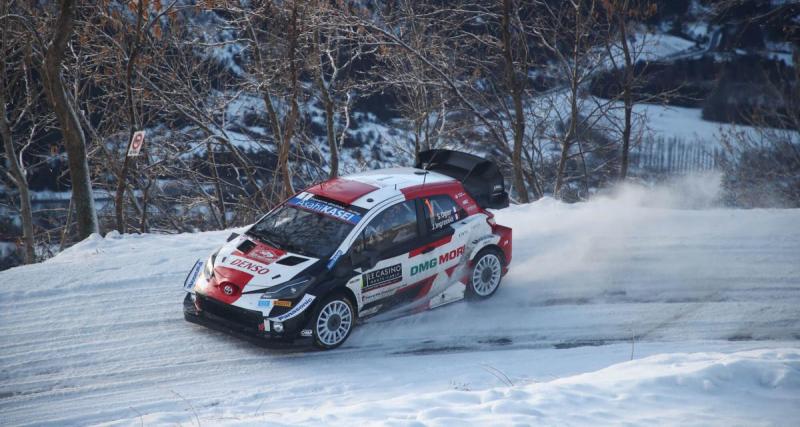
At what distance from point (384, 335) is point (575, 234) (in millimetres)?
4431

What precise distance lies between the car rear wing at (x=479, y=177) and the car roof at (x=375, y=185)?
656 millimetres

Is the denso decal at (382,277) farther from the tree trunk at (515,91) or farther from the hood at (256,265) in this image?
the tree trunk at (515,91)

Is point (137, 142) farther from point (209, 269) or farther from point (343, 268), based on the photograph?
point (343, 268)

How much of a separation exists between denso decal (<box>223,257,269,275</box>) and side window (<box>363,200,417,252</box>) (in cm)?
115

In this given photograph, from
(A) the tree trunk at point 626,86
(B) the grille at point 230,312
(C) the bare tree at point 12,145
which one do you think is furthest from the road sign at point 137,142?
(A) the tree trunk at point 626,86

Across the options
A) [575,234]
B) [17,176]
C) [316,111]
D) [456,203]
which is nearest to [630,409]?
[456,203]

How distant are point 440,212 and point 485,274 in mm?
1103

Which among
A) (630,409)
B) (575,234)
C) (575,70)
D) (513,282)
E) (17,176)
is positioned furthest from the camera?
(575,70)

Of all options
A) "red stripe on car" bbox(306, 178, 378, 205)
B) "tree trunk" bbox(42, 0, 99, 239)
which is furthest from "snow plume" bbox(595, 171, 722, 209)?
"tree trunk" bbox(42, 0, 99, 239)

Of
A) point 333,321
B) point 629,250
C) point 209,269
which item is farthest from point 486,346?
point 629,250

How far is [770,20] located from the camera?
14.6 meters

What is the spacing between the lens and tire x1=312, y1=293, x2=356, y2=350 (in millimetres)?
7314

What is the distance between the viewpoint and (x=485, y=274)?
899 centimetres

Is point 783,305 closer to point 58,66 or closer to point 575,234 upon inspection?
point 575,234
